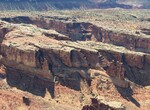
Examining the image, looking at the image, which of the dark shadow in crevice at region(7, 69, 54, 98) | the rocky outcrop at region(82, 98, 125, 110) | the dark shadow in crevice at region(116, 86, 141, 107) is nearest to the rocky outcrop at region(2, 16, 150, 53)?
the dark shadow in crevice at region(116, 86, 141, 107)

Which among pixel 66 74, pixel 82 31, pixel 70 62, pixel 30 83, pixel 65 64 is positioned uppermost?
pixel 70 62

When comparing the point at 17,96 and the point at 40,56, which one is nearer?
the point at 17,96

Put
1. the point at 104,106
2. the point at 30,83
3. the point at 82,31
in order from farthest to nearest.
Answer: the point at 82,31 → the point at 30,83 → the point at 104,106

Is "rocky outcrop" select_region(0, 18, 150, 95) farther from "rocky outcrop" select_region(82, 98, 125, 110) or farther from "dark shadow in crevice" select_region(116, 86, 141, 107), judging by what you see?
"rocky outcrop" select_region(82, 98, 125, 110)

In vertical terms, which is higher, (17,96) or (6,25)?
(6,25)

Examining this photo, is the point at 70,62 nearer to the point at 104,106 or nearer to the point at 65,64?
the point at 65,64

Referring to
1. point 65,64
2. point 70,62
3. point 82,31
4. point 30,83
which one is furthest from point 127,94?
point 82,31

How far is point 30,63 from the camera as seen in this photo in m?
86.6

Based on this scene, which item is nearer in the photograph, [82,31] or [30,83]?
[30,83]

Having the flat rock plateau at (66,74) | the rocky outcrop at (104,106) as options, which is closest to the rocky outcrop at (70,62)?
the flat rock plateau at (66,74)

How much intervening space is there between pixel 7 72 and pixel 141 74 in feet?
97.3

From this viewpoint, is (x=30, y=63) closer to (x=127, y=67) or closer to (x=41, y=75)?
(x=41, y=75)

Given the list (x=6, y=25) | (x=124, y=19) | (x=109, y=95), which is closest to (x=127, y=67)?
(x=109, y=95)

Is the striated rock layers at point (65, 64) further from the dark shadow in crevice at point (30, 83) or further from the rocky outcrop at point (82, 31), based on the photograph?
the rocky outcrop at point (82, 31)
